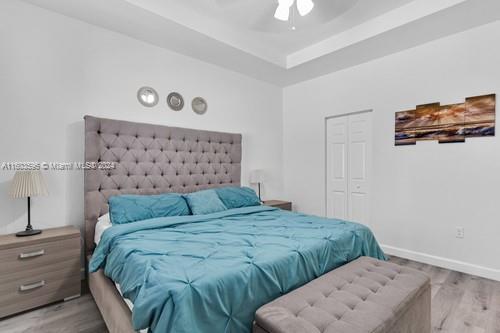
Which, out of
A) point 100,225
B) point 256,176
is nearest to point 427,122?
point 256,176

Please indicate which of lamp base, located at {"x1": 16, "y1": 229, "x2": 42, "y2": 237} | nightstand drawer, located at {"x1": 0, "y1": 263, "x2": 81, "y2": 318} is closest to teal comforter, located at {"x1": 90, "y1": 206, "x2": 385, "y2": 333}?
nightstand drawer, located at {"x1": 0, "y1": 263, "x2": 81, "y2": 318}

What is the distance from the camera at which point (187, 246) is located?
171 cm

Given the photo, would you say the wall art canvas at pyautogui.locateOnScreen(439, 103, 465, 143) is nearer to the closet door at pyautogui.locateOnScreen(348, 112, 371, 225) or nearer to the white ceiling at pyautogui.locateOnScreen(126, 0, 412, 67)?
the closet door at pyautogui.locateOnScreen(348, 112, 371, 225)

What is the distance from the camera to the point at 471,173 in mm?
2785

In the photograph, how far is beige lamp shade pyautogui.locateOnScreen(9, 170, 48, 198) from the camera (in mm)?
2119

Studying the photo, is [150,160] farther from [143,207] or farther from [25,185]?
[25,185]

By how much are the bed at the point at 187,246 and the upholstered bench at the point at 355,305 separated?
0.13m

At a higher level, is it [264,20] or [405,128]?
[264,20]

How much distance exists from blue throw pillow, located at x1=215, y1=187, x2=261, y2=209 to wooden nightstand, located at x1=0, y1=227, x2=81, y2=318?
5.00 feet

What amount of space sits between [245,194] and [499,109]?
2833 millimetres

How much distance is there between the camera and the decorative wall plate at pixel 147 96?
9.91 ft

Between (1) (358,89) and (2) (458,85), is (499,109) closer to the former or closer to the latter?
(2) (458,85)

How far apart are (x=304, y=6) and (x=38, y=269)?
2981 millimetres

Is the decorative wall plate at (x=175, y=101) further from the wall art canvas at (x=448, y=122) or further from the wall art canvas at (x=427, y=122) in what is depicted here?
the wall art canvas at (x=427, y=122)
